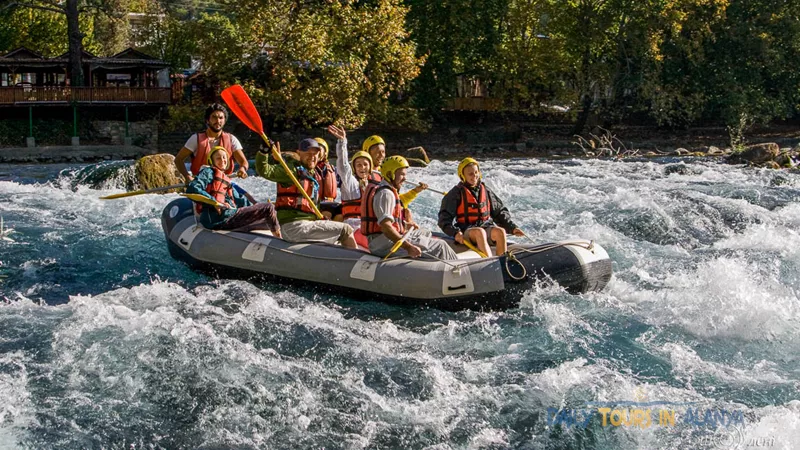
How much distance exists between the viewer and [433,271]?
762cm

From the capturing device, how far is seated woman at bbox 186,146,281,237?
855 cm

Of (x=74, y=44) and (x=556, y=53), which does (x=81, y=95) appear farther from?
(x=556, y=53)

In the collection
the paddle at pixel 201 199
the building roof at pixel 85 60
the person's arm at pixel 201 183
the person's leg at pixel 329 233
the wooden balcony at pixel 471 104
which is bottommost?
the person's leg at pixel 329 233

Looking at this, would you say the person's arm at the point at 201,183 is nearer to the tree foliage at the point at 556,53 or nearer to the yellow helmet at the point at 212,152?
the yellow helmet at the point at 212,152

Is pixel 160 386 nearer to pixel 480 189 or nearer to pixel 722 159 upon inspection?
pixel 480 189

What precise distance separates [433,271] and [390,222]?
1.81 feet

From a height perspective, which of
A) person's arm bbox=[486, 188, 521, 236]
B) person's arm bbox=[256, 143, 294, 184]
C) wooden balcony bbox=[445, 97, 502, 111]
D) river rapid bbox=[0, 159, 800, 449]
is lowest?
river rapid bbox=[0, 159, 800, 449]

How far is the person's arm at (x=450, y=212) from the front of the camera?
27.5ft

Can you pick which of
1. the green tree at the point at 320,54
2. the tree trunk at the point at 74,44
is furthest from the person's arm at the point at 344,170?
the tree trunk at the point at 74,44

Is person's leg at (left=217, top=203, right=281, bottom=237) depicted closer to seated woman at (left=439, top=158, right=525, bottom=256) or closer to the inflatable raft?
the inflatable raft

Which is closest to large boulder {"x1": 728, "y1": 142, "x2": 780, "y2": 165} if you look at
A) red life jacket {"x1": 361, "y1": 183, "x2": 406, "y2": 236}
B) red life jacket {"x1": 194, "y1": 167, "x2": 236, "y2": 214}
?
red life jacket {"x1": 361, "y1": 183, "x2": 406, "y2": 236}

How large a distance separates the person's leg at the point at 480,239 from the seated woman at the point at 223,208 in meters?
1.82

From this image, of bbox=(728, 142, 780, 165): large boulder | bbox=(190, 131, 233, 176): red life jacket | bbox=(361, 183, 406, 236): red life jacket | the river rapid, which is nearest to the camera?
the river rapid

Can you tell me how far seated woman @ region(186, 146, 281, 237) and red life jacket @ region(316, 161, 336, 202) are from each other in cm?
61
